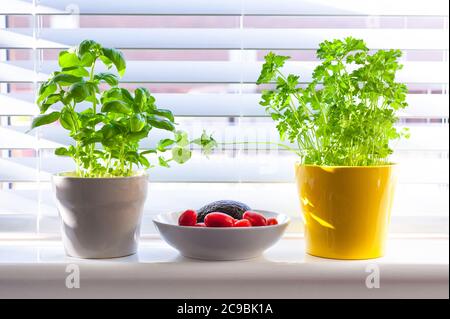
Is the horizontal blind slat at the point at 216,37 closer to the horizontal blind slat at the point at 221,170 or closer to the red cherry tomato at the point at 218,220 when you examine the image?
the horizontal blind slat at the point at 221,170

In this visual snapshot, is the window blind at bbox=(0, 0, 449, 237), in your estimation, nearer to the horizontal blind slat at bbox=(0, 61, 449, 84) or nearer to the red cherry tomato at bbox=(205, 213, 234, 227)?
the horizontal blind slat at bbox=(0, 61, 449, 84)

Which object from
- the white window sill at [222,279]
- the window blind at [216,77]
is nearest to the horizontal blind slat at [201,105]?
the window blind at [216,77]

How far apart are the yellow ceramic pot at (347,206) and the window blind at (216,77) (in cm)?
20

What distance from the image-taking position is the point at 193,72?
1.31 m

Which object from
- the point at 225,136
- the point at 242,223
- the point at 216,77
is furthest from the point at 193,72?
the point at 242,223

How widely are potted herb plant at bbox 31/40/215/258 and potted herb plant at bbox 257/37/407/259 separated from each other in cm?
20

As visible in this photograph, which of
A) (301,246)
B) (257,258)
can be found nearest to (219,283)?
(257,258)

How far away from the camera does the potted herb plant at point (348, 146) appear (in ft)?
3.59

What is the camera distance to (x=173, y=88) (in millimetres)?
1465

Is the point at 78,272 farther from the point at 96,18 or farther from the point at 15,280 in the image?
the point at 96,18

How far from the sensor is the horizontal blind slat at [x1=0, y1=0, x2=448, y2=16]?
1289mm

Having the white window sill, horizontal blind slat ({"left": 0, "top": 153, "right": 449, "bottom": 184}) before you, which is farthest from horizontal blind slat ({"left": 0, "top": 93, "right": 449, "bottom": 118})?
the white window sill

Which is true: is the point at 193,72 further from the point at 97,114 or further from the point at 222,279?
the point at 222,279

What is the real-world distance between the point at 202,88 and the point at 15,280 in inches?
22.4
